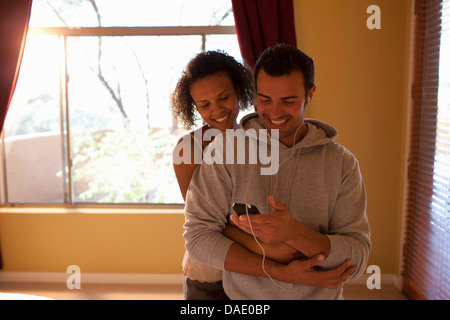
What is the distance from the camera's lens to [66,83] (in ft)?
9.86

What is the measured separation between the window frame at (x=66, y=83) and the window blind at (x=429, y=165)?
4.45ft

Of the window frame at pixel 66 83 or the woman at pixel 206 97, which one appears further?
the window frame at pixel 66 83

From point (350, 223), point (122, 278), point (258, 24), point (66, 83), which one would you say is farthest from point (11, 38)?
point (350, 223)

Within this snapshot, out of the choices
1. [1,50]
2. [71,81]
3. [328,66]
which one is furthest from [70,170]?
[328,66]

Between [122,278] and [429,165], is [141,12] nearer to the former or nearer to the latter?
[122,278]

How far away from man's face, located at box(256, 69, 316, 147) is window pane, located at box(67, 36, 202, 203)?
2.03m

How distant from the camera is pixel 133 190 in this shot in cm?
312

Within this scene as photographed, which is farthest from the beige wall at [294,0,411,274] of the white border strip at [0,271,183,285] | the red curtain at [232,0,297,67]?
the white border strip at [0,271,183,285]

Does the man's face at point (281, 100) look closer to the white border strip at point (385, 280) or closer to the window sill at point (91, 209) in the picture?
the window sill at point (91, 209)

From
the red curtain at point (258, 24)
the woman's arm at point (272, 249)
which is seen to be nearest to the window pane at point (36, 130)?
the red curtain at point (258, 24)

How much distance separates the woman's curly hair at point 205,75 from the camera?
55.1 inches

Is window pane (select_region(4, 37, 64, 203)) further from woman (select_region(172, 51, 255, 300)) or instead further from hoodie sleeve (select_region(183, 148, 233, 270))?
hoodie sleeve (select_region(183, 148, 233, 270))
